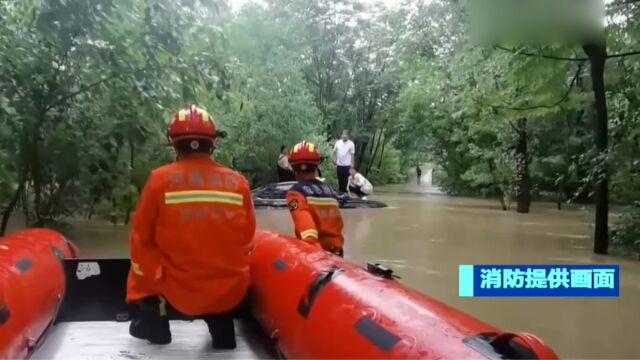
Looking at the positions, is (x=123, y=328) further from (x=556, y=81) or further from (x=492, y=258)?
(x=556, y=81)

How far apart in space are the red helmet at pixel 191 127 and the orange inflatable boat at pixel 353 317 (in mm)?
673

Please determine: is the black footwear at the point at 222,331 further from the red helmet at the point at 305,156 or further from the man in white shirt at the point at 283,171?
the man in white shirt at the point at 283,171

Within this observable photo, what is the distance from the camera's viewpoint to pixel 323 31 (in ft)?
57.5

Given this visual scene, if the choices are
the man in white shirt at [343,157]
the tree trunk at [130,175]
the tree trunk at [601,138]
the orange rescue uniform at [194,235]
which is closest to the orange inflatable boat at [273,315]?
the orange rescue uniform at [194,235]

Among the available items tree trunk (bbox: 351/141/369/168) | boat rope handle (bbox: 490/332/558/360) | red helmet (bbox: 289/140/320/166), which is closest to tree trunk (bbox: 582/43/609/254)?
red helmet (bbox: 289/140/320/166)

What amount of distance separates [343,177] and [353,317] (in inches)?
349

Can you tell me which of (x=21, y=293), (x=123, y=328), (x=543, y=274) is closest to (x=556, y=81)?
(x=543, y=274)

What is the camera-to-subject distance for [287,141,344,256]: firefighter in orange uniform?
3.62 metres

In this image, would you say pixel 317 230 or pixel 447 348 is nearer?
pixel 447 348

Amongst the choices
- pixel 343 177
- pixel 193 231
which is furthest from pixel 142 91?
pixel 343 177

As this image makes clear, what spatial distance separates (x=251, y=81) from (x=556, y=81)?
21.1 ft

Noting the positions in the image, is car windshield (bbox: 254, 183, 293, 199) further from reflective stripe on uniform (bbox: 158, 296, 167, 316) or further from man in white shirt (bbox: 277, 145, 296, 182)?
reflective stripe on uniform (bbox: 158, 296, 167, 316)

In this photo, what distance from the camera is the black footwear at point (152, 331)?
2.88m

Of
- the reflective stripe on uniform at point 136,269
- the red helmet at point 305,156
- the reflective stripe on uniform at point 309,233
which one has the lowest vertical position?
the reflective stripe on uniform at point 136,269
